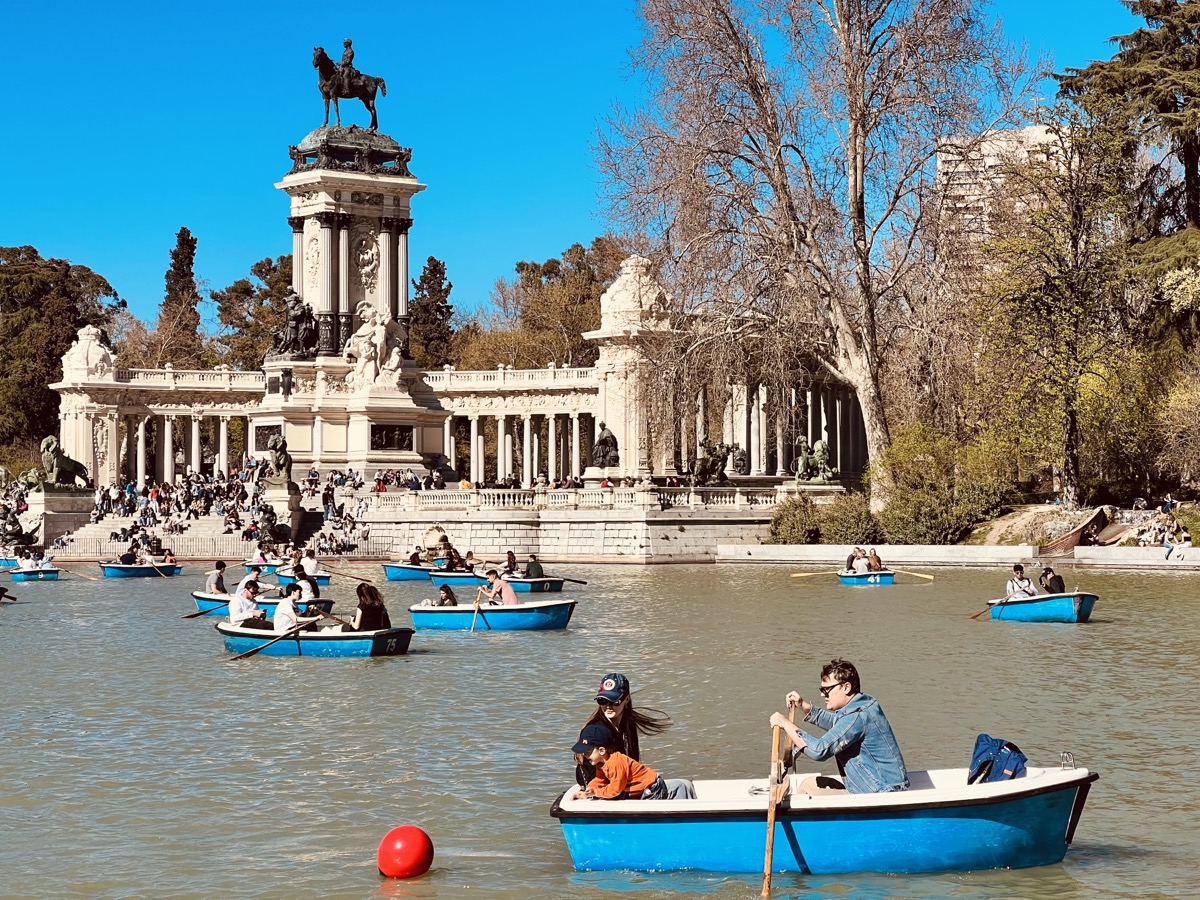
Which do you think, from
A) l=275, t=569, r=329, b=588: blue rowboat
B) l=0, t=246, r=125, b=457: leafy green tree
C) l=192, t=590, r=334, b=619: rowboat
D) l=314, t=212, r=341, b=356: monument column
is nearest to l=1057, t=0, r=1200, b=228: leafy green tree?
l=275, t=569, r=329, b=588: blue rowboat

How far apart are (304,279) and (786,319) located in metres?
28.1

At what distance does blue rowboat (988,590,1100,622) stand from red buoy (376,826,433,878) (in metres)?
22.6

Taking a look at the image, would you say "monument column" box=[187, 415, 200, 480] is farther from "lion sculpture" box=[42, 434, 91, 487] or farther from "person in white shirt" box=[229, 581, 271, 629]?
"person in white shirt" box=[229, 581, 271, 629]

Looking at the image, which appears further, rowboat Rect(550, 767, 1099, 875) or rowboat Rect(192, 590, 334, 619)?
rowboat Rect(192, 590, 334, 619)

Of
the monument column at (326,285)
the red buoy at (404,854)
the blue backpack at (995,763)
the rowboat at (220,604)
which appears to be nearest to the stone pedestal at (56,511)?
the monument column at (326,285)

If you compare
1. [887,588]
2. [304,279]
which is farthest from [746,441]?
[887,588]

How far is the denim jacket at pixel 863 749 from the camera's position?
14.2 metres

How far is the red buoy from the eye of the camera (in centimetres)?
1455

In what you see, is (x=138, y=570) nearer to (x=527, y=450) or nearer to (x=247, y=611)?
(x=247, y=611)

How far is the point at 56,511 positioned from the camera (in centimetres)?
6328

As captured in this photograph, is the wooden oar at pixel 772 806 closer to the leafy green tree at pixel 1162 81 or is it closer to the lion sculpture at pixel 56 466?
the leafy green tree at pixel 1162 81

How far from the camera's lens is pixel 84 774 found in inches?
758

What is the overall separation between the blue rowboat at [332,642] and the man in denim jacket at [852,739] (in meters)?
15.1

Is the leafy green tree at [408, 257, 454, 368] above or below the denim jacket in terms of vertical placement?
above
